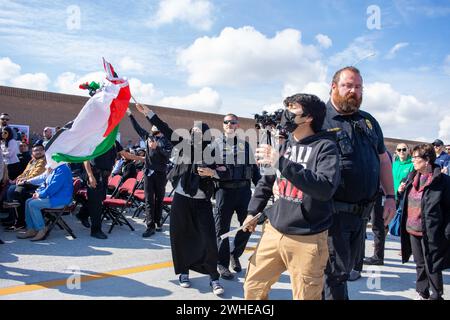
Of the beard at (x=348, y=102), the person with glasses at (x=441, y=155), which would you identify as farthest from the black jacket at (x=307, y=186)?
the person with glasses at (x=441, y=155)

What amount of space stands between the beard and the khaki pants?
3.43 ft

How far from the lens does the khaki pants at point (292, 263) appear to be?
253cm

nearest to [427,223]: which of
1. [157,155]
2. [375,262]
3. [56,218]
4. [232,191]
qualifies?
[375,262]

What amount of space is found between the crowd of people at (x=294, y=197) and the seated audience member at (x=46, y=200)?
17 millimetres

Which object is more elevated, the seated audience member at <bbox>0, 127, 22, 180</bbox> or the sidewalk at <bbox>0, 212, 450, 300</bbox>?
the seated audience member at <bbox>0, 127, 22, 180</bbox>

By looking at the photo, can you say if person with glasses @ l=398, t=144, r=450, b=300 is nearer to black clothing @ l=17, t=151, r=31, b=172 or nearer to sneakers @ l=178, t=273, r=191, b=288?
sneakers @ l=178, t=273, r=191, b=288

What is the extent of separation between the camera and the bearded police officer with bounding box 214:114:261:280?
16.0 feet

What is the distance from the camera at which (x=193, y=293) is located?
423 cm

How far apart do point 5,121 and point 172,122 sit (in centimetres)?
2175

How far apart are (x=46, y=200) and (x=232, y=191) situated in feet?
11.1

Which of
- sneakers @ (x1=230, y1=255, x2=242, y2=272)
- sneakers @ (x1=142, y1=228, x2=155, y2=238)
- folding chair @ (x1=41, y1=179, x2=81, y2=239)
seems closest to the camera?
sneakers @ (x1=230, y1=255, x2=242, y2=272)

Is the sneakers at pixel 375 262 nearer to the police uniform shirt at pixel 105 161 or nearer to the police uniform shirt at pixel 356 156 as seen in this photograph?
the police uniform shirt at pixel 356 156

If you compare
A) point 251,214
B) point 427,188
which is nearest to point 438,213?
point 427,188

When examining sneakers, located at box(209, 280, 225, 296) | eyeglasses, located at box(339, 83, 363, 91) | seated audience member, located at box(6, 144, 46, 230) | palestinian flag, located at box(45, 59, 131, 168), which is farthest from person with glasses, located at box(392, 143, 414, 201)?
seated audience member, located at box(6, 144, 46, 230)
